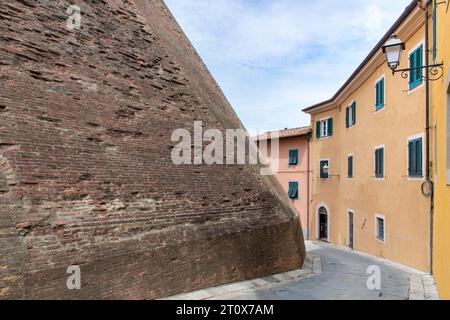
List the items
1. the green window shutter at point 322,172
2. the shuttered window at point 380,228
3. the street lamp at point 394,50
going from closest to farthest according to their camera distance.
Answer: the street lamp at point 394,50 → the shuttered window at point 380,228 → the green window shutter at point 322,172

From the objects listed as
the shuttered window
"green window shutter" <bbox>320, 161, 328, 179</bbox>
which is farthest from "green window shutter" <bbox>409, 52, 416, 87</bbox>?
"green window shutter" <bbox>320, 161, 328, 179</bbox>

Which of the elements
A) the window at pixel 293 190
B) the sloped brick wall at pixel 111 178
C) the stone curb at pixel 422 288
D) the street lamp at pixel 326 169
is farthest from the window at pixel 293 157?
the stone curb at pixel 422 288

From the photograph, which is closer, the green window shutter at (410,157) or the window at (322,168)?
the green window shutter at (410,157)

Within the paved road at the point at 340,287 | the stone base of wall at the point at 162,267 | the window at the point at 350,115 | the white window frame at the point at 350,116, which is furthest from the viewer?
the white window frame at the point at 350,116

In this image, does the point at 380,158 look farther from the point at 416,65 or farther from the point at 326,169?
the point at 326,169

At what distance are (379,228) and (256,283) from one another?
295 inches

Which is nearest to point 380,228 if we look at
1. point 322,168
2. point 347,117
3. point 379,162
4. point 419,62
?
point 379,162

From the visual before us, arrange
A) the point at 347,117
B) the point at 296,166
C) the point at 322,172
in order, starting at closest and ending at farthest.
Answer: the point at 347,117, the point at 322,172, the point at 296,166

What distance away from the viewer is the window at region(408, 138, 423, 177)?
10259mm

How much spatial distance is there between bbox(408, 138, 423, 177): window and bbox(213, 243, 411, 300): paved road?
2.83m

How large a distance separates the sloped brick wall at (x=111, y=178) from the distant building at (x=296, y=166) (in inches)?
566

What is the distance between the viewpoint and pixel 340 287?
8609 mm

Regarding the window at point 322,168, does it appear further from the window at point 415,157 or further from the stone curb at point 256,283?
the stone curb at point 256,283

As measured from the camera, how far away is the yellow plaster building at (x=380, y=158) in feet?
34.6
